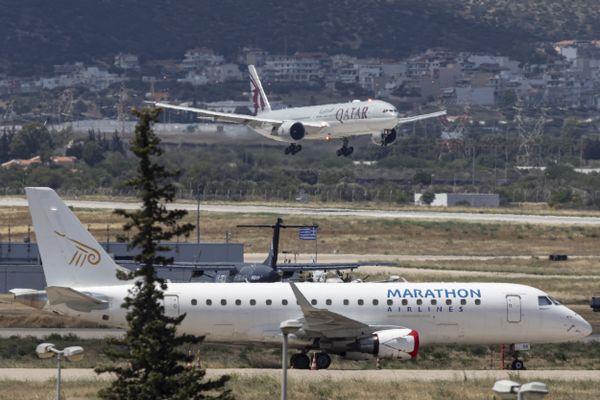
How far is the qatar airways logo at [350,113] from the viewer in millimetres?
131000

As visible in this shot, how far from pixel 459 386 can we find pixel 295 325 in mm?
6491

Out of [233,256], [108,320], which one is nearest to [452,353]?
[108,320]

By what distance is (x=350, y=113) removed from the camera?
132 m

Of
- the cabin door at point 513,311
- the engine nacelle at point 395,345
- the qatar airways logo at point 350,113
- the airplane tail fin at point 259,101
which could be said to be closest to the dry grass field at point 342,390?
the engine nacelle at point 395,345

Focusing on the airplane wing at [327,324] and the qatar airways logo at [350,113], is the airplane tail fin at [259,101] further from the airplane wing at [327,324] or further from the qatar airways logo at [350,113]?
the airplane wing at [327,324]

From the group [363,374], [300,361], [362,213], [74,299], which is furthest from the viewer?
[362,213]

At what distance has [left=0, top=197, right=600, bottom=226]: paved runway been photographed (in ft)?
417

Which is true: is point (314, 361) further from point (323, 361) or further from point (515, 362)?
point (515, 362)

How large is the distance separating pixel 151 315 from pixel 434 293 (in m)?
18.6

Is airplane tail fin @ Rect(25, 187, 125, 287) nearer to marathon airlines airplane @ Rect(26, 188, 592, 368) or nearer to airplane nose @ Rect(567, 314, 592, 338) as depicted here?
marathon airlines airplane @ Rect(26, 188, 592, 368)

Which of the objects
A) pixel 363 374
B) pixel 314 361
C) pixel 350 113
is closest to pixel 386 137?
pixel 350 113

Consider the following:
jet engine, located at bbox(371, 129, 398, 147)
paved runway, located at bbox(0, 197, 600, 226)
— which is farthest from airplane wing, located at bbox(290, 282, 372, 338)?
jet engine, located at bbox(371, 129, 398, 147)

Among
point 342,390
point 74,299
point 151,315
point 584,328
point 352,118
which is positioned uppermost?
point 352,118

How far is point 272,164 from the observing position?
191 m
